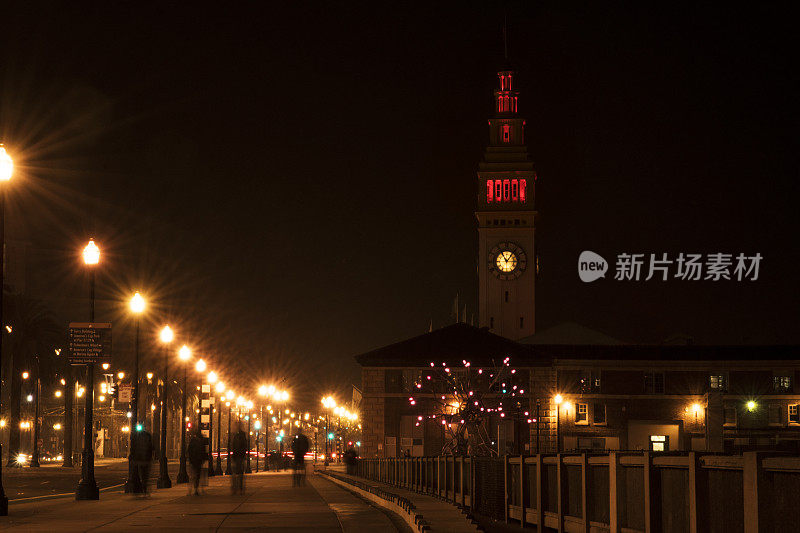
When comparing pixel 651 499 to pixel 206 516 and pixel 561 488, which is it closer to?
pixel 561 488

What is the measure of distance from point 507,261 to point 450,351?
32.6 m

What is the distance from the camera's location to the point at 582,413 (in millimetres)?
98938

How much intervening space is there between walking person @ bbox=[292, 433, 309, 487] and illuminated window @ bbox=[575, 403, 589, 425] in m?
59.2

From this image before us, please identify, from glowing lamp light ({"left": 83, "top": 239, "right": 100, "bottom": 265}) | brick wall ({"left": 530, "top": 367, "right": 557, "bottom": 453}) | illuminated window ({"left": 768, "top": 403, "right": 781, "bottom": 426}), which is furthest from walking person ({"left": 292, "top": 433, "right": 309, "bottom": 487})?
illuminated window ({"left": 768, "top": 403, "right": 781, "bottom": 426})

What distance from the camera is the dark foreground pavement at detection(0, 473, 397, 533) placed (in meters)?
19.3

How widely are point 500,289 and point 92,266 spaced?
102 meters

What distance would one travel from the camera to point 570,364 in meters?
100

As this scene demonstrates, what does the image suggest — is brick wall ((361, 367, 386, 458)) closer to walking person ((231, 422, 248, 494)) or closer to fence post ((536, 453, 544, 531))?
walking person ((231, 422, 248, 494))

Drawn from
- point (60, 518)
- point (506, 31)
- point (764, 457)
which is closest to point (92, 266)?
point (60, 518)

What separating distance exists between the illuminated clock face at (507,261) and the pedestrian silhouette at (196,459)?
324 feet

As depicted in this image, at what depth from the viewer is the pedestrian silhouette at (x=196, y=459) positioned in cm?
3262

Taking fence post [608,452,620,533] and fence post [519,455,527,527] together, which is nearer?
fence post [608,452,620,533]

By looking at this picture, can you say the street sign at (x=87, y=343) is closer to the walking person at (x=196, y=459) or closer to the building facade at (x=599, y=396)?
the walking person at (x=196, y=459)

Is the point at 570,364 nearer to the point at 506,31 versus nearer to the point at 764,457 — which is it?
the point at 506,31
